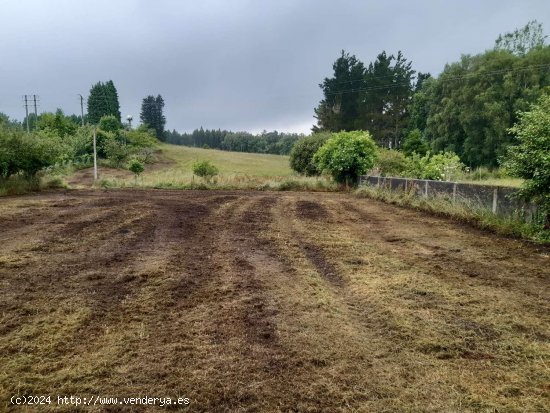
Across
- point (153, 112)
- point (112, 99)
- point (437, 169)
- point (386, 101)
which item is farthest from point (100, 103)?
point (437, 169)

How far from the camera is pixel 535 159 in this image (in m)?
6.18

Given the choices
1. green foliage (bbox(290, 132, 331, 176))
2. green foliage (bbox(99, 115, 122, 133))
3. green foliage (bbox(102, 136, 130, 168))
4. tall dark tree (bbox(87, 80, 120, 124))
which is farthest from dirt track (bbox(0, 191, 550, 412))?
tall dark tree (bbox(87, 80, 120, 124))

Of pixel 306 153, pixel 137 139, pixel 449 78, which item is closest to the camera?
pixel 306 153

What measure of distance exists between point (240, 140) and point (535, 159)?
101251 millimetres

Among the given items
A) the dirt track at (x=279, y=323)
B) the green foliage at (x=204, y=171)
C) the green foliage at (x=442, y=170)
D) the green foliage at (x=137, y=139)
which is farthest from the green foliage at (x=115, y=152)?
the dirt track at (x=279, y=323)

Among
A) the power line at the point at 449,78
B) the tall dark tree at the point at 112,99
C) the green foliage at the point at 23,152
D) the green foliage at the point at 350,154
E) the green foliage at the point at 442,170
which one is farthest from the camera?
the tall dark tree at the point at 112,99

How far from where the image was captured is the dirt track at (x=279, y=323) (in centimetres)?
211

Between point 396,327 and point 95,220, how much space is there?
23.9ft

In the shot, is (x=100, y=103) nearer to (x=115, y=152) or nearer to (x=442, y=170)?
(x=115, y=152)

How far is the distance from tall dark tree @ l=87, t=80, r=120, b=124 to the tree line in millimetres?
43875

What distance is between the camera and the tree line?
101 ft

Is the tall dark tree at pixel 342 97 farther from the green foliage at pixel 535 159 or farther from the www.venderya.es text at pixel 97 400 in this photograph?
the www.venderya.es text at pixel 97 400

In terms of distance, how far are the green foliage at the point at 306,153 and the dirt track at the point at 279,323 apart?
21.7 meters

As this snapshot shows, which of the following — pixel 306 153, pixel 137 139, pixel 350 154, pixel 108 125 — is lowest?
pixel 350 154
